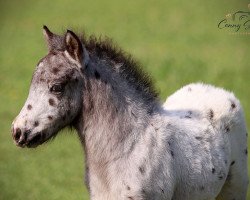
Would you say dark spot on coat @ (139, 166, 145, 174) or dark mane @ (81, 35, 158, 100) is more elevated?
dark mane @ (81, 35, 158, 100)

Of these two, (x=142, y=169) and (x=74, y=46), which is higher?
(x=74, y=46)

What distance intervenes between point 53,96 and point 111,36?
1621 centimetres

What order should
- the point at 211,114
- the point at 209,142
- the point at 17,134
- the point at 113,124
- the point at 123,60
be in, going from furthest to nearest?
the point at 211,114 → the point at 209,142 → the point at 123,60 → the point at 113,124 → the point at 17,134

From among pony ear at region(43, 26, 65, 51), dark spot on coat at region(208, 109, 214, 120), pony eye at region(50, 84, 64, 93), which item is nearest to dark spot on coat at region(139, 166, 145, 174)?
pony eye at region(50, 84, 64, 93)

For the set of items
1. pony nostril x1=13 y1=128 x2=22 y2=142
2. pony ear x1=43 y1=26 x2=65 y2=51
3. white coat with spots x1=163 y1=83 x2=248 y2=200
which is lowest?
pony nostril x1=13 y1=128 x2=22 y2=142

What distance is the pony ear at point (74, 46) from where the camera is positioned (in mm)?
6808

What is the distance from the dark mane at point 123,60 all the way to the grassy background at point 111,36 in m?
3.90

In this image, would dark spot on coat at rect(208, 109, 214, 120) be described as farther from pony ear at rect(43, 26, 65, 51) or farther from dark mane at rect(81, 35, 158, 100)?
pony ear at rect(43, 26, 65, 51)

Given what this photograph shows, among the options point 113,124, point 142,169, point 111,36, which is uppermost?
point 111,36

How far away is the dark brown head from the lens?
6.82 metres

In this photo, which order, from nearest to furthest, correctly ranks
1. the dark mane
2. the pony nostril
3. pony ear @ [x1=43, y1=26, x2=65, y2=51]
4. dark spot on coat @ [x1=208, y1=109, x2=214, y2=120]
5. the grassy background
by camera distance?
1. the pony nostril
2. pony ear @ [x1=43, y1=26, x2=65, y2=51]
3. the dark mane
4. dark spot on coat @ [x1=208, y1=109, x2=214, y2=120]
5. the grassy background

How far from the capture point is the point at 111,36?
23.0 meters

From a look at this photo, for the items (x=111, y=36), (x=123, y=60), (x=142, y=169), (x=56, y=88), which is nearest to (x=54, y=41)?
(x=56, y=88)

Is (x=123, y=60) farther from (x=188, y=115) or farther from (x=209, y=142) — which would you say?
(x=209, y=142)
